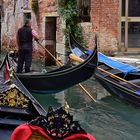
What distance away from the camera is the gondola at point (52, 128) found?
6.56ft

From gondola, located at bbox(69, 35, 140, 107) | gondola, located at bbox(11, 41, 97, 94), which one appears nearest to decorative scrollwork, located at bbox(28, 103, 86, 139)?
gondola, located at bbox(69, 35, 140, 107)

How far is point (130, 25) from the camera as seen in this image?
25.6ft

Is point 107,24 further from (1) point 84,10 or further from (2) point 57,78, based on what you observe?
(2) point 57,78

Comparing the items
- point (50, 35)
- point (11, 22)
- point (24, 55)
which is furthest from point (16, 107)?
point (11, 22)

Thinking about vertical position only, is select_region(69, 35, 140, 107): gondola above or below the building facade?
below

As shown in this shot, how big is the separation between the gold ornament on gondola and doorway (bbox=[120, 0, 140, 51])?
16.1 ft

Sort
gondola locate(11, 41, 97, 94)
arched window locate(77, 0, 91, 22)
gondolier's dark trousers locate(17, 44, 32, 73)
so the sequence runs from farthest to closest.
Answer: arched window locate(77, 0, 91, 22) < gondolier's dark trousers locate(17, 44, 32, 73) < gondola locate(11, 41, 97, 94)

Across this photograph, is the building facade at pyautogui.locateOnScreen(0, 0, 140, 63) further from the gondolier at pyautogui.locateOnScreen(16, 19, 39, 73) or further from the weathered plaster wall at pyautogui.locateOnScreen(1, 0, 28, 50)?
the weathered plaster wall at pyautogui.locateOnScreen(1, 0, 28, 50)

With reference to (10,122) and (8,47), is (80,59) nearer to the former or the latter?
(10,122)

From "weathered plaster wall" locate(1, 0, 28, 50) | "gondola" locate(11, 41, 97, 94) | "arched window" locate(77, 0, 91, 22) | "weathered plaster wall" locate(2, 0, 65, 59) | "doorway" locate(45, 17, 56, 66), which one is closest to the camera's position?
"gondola" locate(11, 41, 97, 94)

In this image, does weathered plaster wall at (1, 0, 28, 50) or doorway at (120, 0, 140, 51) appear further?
weathered plaster wall at (1, 0, 28, 50)

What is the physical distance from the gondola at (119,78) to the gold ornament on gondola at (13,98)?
1.95 meters

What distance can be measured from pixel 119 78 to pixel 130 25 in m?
2.66

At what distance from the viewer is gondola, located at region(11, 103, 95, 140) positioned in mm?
2000
